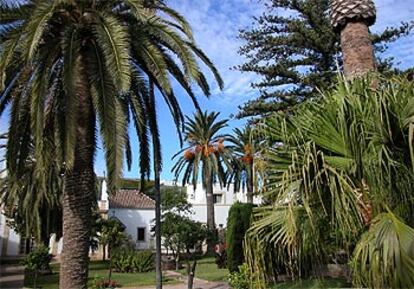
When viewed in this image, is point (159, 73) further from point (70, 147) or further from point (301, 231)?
point (301, 231)

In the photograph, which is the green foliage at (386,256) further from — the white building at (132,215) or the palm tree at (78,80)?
the white building at (132,215)

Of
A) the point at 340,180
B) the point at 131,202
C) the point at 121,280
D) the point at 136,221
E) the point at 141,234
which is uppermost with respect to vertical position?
the point at 131,202

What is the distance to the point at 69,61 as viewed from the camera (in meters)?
10.6

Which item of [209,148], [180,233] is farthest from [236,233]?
[209,148]

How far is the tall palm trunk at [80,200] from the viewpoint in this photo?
11.1 meters

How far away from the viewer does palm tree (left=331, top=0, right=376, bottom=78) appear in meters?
6.31

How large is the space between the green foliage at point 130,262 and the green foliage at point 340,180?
27.6 meters

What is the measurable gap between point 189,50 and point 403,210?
8991mm

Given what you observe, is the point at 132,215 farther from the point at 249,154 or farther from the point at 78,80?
the point at 249,154

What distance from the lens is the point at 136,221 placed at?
168ft

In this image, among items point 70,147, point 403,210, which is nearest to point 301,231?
point 403,210

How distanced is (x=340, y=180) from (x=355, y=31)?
3027 mm

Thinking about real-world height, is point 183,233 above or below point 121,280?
above

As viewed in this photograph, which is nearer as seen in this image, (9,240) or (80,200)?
(80,200)
